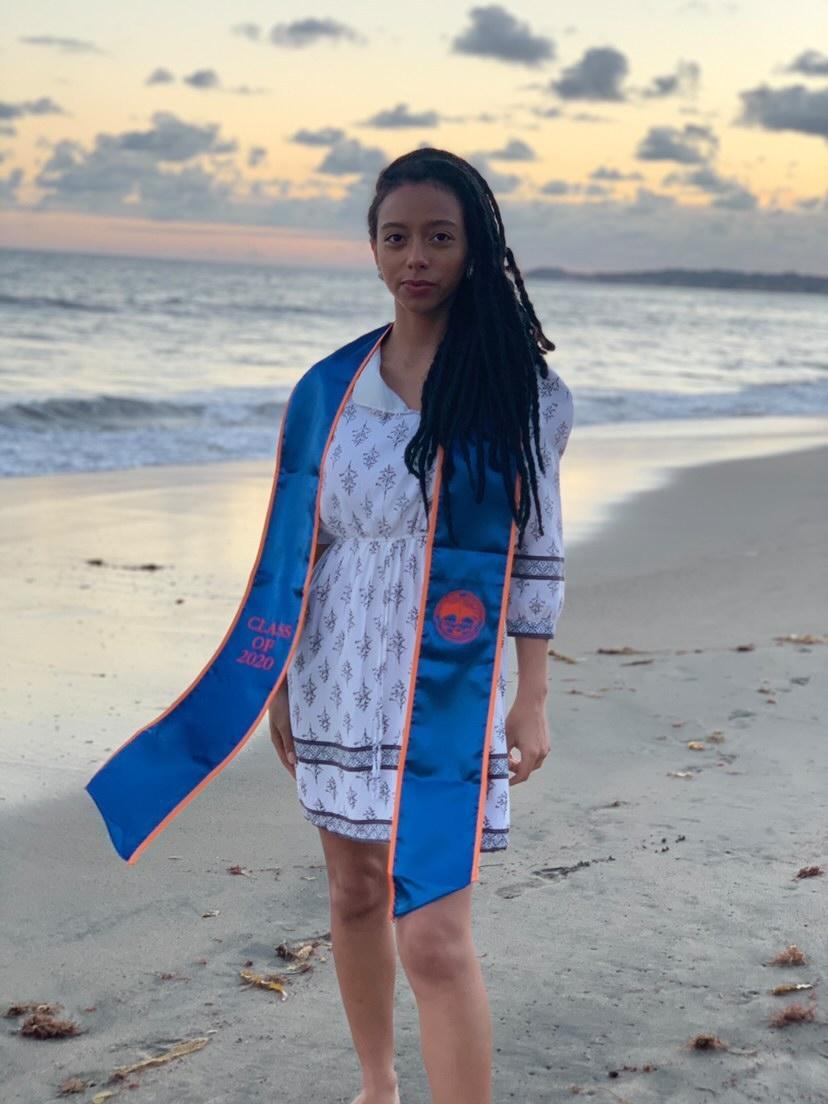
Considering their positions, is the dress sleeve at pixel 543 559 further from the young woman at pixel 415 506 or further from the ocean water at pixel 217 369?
the ocean water at pixel 217 369

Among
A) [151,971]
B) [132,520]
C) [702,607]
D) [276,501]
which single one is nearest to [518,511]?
[276,501]

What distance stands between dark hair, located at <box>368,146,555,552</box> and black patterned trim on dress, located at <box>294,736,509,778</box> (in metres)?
0.37

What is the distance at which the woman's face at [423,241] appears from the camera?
7.63 ft

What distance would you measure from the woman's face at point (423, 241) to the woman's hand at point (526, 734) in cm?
69

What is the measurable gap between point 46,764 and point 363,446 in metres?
2.44

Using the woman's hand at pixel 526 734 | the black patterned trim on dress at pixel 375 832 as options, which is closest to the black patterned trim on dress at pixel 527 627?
the woman's hand at pixel 526 734

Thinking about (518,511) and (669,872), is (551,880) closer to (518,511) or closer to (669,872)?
(669,872)

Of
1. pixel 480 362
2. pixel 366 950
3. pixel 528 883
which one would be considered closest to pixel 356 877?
pixel 366 950

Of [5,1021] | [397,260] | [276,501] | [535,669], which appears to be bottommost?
[5,1021]

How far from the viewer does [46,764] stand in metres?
4.39

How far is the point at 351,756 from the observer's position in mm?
2354

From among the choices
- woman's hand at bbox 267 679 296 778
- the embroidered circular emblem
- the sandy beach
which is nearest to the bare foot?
the sandy beach

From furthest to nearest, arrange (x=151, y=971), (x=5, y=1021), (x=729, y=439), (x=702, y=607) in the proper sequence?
(x=729, y=439) < (x=702, y=607) < (x=151, y=971) < (x=5, y=1021)

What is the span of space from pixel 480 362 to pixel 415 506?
10.1 inches
